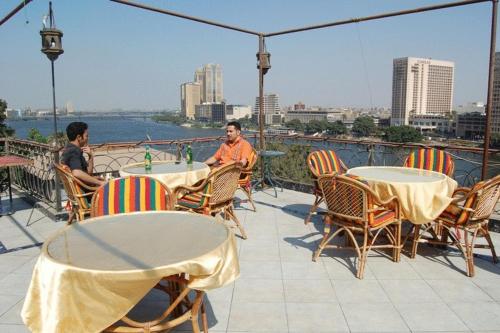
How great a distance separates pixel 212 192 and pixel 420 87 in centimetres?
7764

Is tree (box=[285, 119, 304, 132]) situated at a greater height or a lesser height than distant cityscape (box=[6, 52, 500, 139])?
lesser

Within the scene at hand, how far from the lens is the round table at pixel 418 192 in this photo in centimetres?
343

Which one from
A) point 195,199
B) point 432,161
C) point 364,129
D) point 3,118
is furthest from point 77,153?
point 3,118

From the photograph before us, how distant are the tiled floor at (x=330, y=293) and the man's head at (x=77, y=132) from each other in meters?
1.16

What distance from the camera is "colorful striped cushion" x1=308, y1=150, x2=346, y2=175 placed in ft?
15.7

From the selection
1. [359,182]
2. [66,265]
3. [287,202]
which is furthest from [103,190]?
[287,202]

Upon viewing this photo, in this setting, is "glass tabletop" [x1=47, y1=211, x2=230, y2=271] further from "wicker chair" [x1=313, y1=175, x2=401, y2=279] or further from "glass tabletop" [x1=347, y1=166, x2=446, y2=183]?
"glass tabletop" [x1=347, y1=166, x2=446, y2=183]

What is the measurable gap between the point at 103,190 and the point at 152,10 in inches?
115

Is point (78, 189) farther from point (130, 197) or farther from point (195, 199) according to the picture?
point (130, 197)

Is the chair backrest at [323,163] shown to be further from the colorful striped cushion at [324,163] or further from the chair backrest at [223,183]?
the chair backrest at [223,183]

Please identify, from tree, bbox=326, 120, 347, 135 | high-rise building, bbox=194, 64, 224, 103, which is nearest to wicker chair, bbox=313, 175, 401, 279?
tree, bbox=326, 120, 347, 135

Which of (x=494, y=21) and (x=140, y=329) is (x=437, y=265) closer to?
(x=494, y=21)

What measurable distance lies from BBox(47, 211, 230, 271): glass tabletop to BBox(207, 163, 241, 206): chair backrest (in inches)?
47.6

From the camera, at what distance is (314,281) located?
3.12 meters
